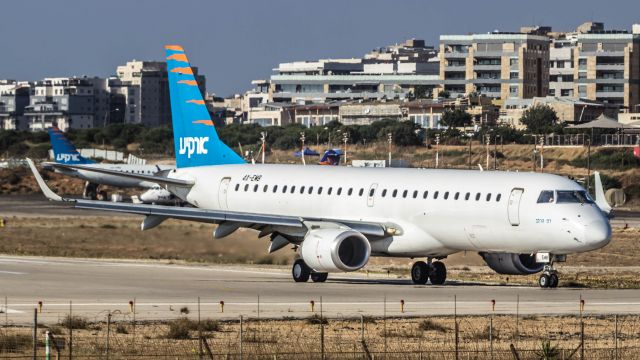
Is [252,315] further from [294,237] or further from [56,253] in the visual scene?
[56,253]

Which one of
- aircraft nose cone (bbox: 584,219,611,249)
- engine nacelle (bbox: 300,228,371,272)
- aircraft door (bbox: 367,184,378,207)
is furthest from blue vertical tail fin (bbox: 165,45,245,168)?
aircraft nose cone (bbox: 584,219,611,249)

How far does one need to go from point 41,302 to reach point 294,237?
13529 mm

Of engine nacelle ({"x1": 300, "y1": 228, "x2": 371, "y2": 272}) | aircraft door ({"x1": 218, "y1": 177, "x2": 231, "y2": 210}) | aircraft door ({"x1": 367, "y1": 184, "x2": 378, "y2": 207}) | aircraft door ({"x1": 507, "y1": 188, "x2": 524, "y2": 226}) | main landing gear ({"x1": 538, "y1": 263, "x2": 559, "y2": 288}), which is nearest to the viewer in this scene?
aircraft door ({"x1": 507, "y1": 188, "x2": 524, "y2": 226})

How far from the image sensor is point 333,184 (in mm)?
53688

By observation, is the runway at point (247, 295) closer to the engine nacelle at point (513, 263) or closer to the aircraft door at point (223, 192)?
the engine nacelle at point (513, 263)

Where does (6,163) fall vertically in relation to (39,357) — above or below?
above

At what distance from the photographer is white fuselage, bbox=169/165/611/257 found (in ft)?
155

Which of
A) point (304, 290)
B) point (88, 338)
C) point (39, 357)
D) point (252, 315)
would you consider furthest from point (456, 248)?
point (39, 357)

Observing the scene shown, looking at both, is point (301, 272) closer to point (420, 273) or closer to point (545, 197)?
point (420, 273)

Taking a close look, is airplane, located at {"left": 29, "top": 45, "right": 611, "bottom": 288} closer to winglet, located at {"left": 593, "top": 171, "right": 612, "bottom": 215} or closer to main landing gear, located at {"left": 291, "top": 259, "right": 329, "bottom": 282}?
main landing gear, located at {"left": 291, "top": 259, "right": 329, "bottom": 282}

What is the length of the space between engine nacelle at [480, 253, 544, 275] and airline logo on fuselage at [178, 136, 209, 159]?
→ 14.2 metres

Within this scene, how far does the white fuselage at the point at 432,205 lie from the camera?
47.1m

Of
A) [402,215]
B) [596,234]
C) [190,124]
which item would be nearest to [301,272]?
[402,215]

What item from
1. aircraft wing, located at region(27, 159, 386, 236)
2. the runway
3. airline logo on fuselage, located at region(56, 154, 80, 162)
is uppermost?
airline logo on fuselage, located at region(56, 154, 80, 162)
